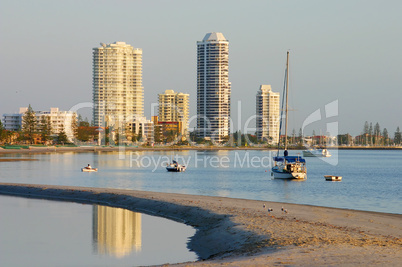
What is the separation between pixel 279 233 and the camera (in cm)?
2639

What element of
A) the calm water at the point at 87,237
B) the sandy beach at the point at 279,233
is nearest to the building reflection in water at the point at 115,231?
the calm water at the point at 87,237

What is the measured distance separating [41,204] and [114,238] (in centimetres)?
1773

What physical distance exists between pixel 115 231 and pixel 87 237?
227 cm

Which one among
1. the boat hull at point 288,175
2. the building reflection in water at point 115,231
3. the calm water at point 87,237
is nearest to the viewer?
the calm water at point 87,237

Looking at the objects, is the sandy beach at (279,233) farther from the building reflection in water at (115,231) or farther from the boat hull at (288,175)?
the boat hull at (288,175)

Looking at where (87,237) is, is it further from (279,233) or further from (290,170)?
(290,170)

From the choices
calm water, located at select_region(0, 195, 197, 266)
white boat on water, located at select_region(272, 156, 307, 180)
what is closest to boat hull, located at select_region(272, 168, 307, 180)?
white boat on water, located at select_region(272, 156, 307, 180)

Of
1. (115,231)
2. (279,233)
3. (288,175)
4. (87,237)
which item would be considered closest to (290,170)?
(288,175)

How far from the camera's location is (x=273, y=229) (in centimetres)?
2769

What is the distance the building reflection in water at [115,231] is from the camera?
2852 cm

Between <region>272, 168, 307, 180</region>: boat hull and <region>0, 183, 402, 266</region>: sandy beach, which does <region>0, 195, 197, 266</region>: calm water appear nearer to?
<region>0, 183, 402, 266</region>: sandy beach

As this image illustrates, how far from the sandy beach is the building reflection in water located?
2.29 metres

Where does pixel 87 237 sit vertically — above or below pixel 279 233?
below

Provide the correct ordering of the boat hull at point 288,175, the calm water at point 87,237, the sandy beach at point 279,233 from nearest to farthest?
the sandy beach at point 279,233, the calm water at point 87,237, the boat hull at point 288,175
